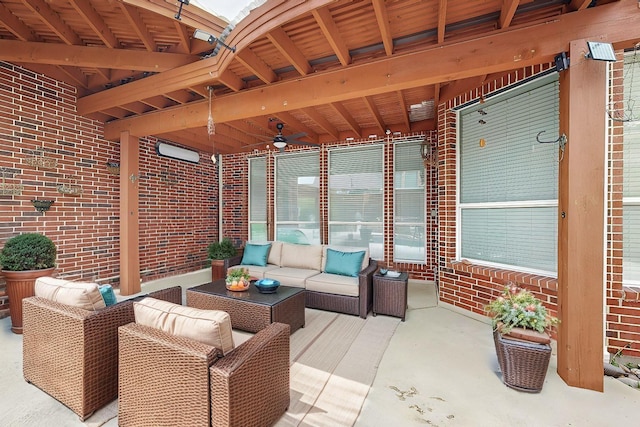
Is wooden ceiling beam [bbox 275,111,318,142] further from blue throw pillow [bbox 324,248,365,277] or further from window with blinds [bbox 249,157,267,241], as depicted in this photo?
blue throw pillow [bbox 324,248,365,277]

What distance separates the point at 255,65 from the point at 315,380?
3223mm

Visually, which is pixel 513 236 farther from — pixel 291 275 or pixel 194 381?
pixel 194 381

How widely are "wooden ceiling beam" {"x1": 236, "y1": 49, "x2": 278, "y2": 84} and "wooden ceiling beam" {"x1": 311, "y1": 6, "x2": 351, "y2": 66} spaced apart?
90 centimetres

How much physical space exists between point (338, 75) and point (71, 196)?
4340 millimetres

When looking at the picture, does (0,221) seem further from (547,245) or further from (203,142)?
(547,245)

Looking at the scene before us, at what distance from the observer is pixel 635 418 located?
189cm

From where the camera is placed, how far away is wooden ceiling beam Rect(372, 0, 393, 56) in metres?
2.16

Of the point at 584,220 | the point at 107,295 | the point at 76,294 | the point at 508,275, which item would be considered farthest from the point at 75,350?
the point at 508,275

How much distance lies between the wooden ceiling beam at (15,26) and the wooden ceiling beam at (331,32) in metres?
3.21

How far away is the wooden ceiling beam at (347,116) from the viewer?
4.12 m

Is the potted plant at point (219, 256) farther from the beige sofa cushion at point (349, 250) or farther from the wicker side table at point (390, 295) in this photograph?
the wicker side table at point (390, 295)

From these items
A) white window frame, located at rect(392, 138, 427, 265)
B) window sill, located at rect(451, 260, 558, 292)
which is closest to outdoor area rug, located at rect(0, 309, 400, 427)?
window sill, located at rect(451, 260, 558, 292)

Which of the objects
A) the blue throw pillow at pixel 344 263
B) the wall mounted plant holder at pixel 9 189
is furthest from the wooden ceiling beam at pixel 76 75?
the blue throw pillow at pixel 344 263

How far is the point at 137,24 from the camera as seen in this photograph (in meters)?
2.76
